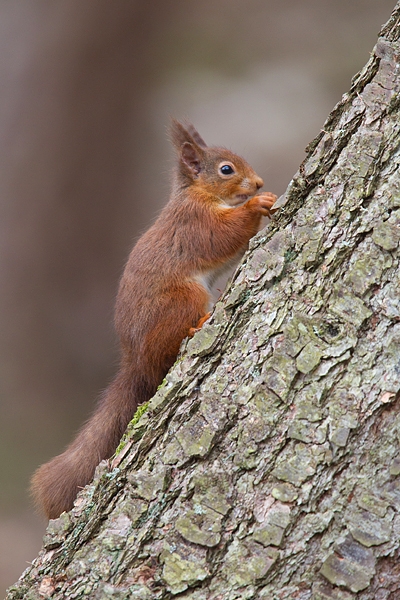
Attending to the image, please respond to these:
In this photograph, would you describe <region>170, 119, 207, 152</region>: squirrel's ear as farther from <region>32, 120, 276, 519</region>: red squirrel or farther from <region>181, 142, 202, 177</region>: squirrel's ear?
<region>32, 120, 276, 519</region>: red squirrel

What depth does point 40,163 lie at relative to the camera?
16.2 feet

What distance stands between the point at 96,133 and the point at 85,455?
3594 millimetres

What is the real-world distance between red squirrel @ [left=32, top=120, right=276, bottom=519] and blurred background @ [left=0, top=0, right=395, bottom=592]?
Result: 2.34m

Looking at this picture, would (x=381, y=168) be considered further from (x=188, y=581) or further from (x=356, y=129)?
(x=188, y=581)

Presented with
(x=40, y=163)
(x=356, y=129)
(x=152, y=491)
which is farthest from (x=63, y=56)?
(x=152, y=491)

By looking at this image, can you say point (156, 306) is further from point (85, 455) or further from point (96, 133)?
point (96, 133)

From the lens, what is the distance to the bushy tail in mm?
2291

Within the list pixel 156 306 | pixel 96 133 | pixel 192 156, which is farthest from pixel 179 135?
pixel 96 133

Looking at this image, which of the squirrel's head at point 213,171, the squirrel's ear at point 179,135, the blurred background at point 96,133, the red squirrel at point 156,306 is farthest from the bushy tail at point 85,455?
the blurred background at point 96,133

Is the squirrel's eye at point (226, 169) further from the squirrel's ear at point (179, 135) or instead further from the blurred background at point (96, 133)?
the blurred background at point (96, 133)

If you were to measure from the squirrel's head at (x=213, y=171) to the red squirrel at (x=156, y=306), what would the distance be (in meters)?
0.09

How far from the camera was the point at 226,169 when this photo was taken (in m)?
2.82

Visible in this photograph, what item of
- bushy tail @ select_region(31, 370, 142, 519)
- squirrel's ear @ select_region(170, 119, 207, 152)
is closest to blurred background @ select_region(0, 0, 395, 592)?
squirrel's ear @ select_region(170, 119, 207, 152)

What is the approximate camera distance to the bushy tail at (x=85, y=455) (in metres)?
2.29
